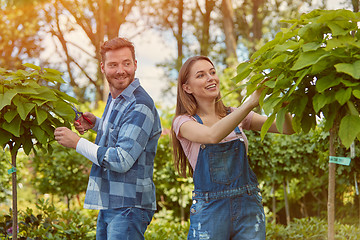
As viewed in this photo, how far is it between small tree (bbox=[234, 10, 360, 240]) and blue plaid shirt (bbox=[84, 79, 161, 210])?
31.6 inches

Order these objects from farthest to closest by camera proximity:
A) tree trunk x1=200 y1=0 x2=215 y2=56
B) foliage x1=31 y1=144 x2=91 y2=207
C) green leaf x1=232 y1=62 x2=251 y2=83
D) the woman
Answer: tree trunk x1=200 y1=0 x2=215 y2=56 < foliage x1=31 y1=144 x2=91 y2=207 < the woman < green leaf x1=232 y1=62 x2=251 y2=83

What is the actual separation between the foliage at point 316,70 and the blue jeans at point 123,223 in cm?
107

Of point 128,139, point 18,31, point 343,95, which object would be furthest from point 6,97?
point 18,31

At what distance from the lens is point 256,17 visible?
15.9 metres

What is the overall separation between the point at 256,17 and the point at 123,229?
1449 centimetres

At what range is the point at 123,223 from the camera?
2584mm

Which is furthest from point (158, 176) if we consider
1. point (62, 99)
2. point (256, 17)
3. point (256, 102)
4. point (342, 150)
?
point (256, 17)

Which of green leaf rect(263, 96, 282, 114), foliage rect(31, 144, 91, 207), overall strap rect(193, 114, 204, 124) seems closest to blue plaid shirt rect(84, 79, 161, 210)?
overall strap rect(193, 114, 204, 124)

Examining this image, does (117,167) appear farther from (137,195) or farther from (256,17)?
(256,17)

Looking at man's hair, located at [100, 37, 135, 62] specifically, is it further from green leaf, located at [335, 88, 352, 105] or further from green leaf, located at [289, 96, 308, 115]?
green leaf, located at [335, 88, 352, 105]

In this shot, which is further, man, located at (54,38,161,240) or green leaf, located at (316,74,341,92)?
man, located at (54,38,161,240)

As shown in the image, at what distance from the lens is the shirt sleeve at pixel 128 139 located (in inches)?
100

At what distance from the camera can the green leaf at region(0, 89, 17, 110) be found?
278 centimetres

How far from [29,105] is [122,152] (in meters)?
0.85
